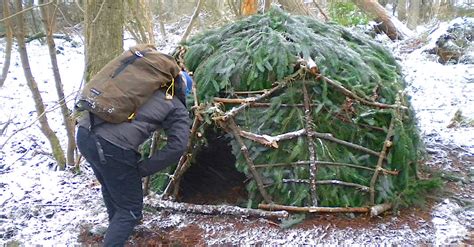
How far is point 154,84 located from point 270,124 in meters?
1.43

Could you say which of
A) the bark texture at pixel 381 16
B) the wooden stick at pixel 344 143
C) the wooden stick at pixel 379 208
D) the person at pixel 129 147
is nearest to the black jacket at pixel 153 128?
the person at pixel 129 147

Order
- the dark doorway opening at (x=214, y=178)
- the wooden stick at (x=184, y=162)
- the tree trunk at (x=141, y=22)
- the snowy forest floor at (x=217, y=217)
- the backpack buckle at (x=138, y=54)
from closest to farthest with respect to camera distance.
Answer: the backpack buckle at (x=138, y=54)
the snowy forest floor at (x=217, y=217)
the wooden stick at (x=184, y=162)
the dark doorway opening at (x=214, y=178)
the tree trunk at (x=141, y=22)

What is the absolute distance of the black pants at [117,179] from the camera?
318 cm

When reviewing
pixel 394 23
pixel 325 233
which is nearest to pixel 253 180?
pixel 325 233

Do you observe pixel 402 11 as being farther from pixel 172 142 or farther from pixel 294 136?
pixel 172 142

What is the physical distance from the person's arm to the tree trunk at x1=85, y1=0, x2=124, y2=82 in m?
2.72

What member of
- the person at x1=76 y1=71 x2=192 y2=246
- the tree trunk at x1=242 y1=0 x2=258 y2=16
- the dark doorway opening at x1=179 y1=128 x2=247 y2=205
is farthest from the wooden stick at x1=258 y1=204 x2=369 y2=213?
the tree trunk at x1=242 y1=0 x2=258 y2=16

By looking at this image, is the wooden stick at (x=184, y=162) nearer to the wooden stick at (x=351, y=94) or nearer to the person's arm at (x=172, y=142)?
the person's arm at (x=172, y=142)

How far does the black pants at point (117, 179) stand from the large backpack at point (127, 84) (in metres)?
0.21

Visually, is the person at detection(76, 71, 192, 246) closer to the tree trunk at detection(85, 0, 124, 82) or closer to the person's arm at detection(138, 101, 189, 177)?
the person's arm at detection(138, 101, 189, 177)

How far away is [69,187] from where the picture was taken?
17.4 feet

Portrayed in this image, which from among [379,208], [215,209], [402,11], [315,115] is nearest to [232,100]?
[315,115]

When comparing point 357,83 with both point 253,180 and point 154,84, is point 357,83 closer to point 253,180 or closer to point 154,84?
point 253,180

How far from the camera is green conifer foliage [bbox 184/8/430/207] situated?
4.20 metres
